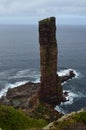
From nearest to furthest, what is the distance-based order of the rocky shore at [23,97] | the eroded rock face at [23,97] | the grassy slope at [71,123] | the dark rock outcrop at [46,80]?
the grassy slope at [71,123] → the rocky shore at [23,97] → the eroded rock face at [23,97] → the dark rock outcrop at [46,80]

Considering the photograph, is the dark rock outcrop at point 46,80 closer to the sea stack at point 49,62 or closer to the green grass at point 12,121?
the sea stack at point 49,62

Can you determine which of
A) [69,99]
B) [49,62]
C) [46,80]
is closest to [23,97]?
[46,80]

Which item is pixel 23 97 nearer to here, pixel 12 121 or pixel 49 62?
pixel 49 62

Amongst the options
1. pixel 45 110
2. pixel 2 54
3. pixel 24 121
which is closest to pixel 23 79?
pixel 45 110

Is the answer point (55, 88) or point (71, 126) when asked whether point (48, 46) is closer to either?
point (55, 88)

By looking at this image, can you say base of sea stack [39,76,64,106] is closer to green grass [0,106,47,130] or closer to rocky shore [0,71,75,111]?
rocky shore [0,71,75,111]

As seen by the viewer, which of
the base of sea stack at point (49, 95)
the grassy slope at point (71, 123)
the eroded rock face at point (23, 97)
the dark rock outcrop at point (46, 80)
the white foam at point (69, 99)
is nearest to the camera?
the grassy slope at point (71, 123)

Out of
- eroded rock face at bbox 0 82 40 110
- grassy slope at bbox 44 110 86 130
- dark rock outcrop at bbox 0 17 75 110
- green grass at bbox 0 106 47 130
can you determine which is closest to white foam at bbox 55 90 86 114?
dark rock outcrop at bbox 0 17 75 110

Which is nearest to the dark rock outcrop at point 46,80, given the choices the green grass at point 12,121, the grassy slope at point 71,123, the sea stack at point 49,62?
the sea stack at point 49,62
